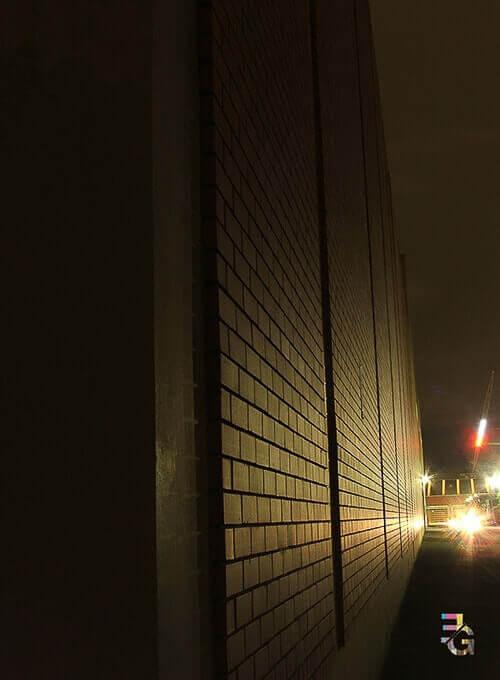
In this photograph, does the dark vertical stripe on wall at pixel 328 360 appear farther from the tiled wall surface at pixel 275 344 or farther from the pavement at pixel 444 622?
the pavement at pixel 444 622

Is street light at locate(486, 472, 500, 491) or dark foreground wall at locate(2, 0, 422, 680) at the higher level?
street light at locate(486, 472, 500, 491)

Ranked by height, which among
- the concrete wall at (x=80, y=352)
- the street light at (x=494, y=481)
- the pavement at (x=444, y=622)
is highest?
the street light at (x=494, y=481)

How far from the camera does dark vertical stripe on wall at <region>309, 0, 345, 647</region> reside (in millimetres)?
4707

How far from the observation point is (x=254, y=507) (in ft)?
8.58

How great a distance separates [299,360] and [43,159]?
197 centimetres

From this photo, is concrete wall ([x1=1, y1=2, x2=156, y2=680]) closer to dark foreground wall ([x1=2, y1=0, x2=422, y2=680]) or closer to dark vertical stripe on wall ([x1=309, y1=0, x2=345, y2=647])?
dark foreground wall ([x1=2, y1=0, x2=422, y2=680])

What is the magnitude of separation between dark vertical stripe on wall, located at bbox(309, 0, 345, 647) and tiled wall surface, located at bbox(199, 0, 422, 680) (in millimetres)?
30

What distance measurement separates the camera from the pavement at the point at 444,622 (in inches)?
306

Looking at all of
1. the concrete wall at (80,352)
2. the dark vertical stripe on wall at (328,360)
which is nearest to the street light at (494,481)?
the dark vertical stripe on wall at (328,360)

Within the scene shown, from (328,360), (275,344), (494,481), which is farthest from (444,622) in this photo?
(494,481)

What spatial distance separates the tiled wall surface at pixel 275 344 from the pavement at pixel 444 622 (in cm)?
205

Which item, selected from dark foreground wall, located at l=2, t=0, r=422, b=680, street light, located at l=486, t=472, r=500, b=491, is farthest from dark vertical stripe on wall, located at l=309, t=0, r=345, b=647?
street light, located at l=486, t=472, r=500, b=491

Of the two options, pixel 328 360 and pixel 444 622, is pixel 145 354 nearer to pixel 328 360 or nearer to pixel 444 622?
pixel 328 360

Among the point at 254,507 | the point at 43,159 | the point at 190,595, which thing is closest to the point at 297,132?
the point at 254,507
